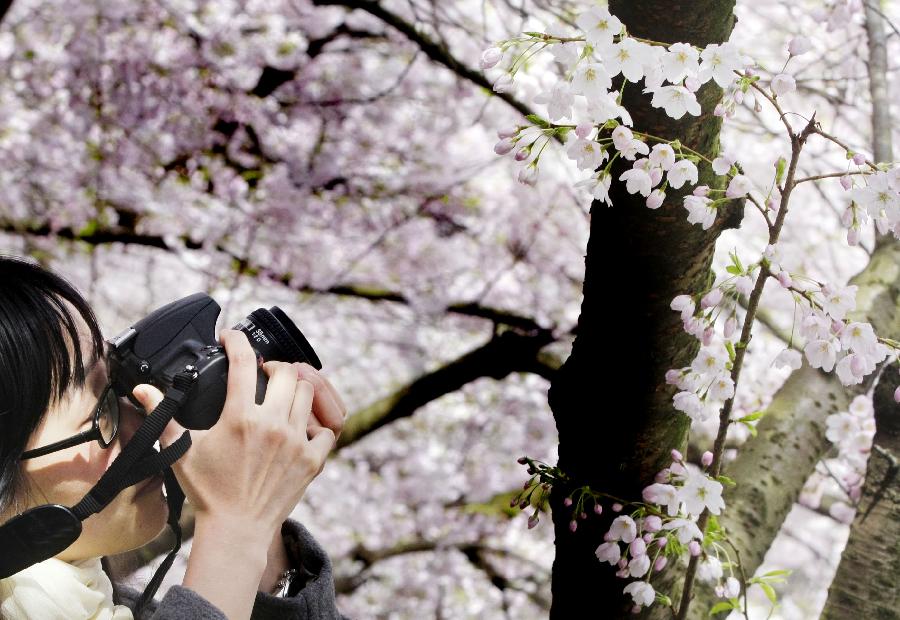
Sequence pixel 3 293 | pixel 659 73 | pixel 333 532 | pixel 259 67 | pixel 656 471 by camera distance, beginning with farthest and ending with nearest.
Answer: pixel 333 532
pixel 259 67
pixel 656 471
pixel 3 293
pixel 659 73

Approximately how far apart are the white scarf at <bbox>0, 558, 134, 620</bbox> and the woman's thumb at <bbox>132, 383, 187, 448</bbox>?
23 cm

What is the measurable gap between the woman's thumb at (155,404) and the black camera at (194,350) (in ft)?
0.03

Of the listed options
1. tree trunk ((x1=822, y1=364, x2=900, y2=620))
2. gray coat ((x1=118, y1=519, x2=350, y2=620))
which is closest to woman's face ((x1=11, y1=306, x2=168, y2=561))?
gray coat ((x1=118, y1=519, x2=350, y2=620))

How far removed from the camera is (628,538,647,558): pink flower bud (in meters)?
1.14

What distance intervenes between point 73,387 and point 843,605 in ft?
4.01

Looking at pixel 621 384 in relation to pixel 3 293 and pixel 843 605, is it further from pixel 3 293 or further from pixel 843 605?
pixel 3 293

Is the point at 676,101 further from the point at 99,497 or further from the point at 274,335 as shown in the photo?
the point at 99,497

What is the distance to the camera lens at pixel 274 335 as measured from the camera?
118 cm

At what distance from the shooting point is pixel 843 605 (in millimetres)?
1404

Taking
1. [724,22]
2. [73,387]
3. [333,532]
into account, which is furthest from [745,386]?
[333,532]

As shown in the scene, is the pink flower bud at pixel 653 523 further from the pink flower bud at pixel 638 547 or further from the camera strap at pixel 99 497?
the camera strap at pixel 99 497

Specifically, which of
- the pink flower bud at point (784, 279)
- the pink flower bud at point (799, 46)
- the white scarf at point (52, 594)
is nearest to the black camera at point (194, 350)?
the white scarf at point (52, 594)

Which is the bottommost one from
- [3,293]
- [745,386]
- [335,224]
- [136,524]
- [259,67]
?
[136,524]

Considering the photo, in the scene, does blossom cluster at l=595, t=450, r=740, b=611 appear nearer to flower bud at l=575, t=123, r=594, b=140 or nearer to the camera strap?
flower bud at l=575, t=123, r=594, b=140
